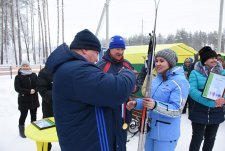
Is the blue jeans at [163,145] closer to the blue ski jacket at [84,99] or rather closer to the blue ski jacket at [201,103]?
the blue ski jacket at [201,103]

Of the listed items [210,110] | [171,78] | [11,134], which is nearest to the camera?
[171,78]

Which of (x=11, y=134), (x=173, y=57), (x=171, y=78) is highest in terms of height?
(x=173, y=57)

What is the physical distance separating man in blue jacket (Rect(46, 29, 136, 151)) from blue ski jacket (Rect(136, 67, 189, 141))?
→ 885 millimetres

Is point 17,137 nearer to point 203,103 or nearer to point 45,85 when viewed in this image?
point 45,85

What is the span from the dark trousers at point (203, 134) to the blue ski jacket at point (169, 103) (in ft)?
3.02

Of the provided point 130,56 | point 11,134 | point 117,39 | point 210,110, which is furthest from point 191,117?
point 130,56

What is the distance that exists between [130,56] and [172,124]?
5.65 metres

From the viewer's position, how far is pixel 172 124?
7.73 ft

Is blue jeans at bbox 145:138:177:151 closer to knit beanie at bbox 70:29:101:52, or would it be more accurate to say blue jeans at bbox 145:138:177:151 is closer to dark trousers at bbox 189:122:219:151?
dark trousers at bbox 189:122:219:151

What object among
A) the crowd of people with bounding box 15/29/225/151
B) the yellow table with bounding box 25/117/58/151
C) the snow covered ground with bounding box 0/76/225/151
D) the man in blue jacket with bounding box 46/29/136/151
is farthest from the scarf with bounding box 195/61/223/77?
the yellow table with bounding box 25/117/58/151

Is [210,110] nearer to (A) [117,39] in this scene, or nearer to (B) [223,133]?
(A) [117,39]

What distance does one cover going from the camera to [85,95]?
1.29 m

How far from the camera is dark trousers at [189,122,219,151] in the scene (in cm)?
316

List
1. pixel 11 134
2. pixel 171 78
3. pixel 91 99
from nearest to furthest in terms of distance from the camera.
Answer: pixel 91 99 → pixel 171 78 → pixel 11 134
